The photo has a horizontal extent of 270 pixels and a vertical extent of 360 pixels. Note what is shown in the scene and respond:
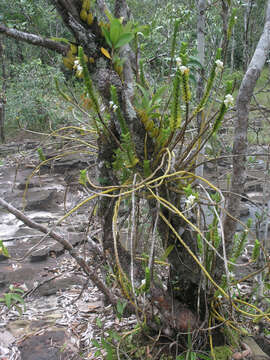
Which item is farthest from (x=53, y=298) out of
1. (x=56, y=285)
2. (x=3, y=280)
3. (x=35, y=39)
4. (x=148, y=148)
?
(x=35, y=39)

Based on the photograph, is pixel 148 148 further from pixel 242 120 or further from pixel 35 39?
pixel 35 39

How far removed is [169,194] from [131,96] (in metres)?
0.45

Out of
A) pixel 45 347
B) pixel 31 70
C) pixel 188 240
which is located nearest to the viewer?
pixel 188 240

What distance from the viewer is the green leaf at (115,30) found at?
1.07 m

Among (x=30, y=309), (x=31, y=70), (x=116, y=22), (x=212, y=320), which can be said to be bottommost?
(x=30, y=309)

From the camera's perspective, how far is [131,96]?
138 cm

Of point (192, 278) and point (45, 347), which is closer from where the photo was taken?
point (192, 278)

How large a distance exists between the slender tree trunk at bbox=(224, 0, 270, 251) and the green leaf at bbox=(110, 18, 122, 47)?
0.57 metres

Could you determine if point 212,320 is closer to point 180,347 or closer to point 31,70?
point 180,347

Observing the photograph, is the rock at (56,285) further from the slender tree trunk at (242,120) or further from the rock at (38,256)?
the slender tree trunk at (242,120)

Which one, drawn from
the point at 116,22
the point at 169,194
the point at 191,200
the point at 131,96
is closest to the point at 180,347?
the point at 169,194

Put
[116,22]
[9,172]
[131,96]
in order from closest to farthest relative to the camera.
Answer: [116,22] → [131,96] → [9,172]

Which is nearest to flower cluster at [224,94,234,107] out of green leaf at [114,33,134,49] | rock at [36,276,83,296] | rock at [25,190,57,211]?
green leaf at [114,33,134,49]

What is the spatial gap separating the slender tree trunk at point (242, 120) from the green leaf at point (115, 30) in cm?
57
